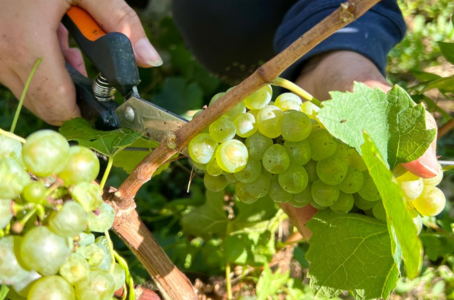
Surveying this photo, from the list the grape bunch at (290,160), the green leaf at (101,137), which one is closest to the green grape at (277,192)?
the grape bunch at (290,160)

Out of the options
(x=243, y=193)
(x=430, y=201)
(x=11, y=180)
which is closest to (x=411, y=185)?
(x=430, y=201)

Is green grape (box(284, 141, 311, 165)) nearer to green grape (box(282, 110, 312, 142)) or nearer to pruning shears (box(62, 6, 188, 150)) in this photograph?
green grape (box(282, 110, 312, 142))

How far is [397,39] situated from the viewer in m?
1.26

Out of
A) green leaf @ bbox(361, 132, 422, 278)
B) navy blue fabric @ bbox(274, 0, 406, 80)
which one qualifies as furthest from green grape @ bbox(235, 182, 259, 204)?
navy blue fabric @ bbox(274, 0, 406, 80)

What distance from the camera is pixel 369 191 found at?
2.13 feet

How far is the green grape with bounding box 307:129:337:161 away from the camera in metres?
0.62

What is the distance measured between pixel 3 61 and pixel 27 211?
600 mm

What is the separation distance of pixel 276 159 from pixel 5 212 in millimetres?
354

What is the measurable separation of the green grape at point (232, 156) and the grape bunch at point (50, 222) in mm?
186

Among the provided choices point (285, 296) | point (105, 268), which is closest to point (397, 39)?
point (285, 296)

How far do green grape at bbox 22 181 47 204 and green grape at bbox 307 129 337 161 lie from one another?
0.38 m

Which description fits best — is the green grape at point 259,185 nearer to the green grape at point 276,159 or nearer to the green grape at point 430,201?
the green grape at point 276,159

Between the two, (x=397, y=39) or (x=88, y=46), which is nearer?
(x=88, y=46)

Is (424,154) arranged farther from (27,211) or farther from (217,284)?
(217,284)
